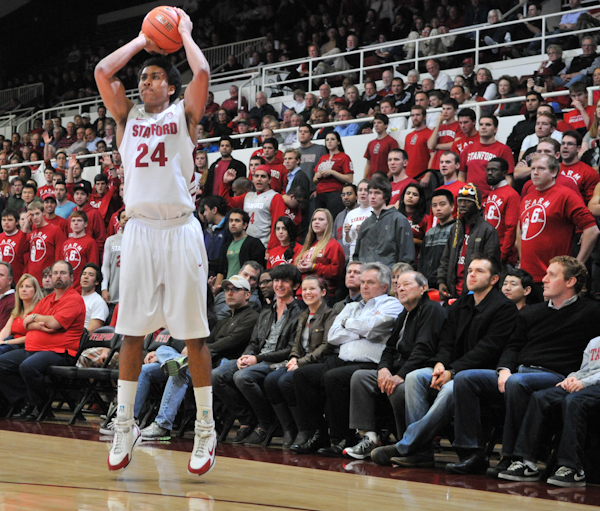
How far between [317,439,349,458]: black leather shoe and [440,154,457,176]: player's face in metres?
3.21

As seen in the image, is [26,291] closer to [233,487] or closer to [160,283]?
[160,283]

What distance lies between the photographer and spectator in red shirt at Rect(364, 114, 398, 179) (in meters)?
9.60

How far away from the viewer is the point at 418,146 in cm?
936

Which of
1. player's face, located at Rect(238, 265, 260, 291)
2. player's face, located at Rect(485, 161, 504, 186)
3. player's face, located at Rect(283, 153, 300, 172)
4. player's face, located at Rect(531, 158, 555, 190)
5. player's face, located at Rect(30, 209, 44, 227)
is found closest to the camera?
player's face, located at Rect(531, 158, 555, 190)

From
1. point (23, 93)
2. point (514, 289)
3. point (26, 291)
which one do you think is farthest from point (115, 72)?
point (23, 93)

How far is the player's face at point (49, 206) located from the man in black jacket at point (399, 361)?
22.4ft

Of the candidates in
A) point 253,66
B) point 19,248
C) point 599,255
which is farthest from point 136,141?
point 253,66

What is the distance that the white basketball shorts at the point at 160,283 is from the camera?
3820mm

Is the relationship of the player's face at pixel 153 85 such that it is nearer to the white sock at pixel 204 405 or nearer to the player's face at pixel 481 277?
the white sock at pixel 204 405

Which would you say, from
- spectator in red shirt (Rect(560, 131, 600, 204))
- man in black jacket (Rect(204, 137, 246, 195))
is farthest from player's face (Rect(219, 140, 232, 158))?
spectator in red shirt (Rect(560, 131, 600, 204))

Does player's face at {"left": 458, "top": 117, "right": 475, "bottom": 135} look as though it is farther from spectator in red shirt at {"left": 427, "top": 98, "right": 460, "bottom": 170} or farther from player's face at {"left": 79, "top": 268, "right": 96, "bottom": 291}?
player's face at {"left": 79, "top": 268, "right": 96, "bottom": 291}

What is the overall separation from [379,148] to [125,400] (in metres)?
6.42

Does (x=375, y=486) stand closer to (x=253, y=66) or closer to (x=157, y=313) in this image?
(x=157, y=313)

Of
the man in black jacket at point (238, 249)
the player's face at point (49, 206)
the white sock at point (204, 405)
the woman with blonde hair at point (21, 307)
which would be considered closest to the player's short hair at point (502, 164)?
the man in black jacket at point (238, 249)
